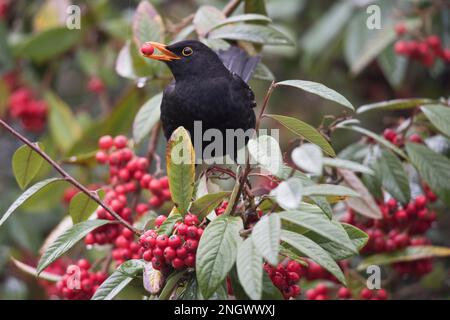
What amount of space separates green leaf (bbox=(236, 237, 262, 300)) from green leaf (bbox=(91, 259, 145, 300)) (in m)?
0.44

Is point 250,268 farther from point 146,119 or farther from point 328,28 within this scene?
point 328,28

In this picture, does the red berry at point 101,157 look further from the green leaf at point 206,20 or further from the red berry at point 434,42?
the red berry at point 434,42

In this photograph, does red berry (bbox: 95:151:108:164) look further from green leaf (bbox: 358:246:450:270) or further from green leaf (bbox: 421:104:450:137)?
green leaf (bbox: 421:104:450:137)

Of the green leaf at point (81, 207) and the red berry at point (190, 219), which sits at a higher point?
the red berry at point (190, 219)

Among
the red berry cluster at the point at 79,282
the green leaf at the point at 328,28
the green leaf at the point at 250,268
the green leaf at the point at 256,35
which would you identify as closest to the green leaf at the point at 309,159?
the green leaf at the point at 250,268

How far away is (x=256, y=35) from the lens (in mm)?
3070

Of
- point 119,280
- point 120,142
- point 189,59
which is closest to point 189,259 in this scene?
point 119,280

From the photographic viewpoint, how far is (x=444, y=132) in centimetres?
269

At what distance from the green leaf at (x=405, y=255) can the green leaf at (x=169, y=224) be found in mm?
1097

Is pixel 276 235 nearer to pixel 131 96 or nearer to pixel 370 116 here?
pixel 131 96

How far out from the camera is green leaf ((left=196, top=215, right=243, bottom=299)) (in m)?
1.86

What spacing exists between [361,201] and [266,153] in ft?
3.23

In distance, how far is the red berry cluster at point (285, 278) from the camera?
6.86 feet

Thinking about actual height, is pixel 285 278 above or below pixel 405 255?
above
